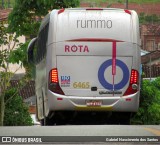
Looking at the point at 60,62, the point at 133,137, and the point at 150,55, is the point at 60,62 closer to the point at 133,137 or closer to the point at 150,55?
the point at 133,137

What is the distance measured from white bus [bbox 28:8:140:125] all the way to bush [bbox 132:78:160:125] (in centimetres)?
714

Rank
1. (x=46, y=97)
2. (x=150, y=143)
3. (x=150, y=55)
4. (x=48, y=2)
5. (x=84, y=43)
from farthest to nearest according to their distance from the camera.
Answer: (x=150, y=55) → (x=48, y=2) → (x=46, y=97) → (x=84, y=43) → (x=150, y=143)

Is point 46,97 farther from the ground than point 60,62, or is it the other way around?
point 60,62

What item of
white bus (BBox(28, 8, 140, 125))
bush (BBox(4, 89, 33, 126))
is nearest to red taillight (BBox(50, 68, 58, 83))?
white bus (BBox(28, 8, 140, 125))

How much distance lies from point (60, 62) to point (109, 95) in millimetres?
1490

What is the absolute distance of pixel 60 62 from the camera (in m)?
16.4

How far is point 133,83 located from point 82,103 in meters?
1.37

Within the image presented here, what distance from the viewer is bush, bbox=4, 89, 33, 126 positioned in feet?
89.8

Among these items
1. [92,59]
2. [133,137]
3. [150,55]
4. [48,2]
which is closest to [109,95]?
[92,59]

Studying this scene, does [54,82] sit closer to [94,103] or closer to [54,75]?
[54,75]

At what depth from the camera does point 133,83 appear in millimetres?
16922

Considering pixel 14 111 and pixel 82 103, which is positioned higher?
pixel 82 103

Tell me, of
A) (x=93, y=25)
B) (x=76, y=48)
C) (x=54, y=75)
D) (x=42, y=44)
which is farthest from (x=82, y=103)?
(x=42, y=44)

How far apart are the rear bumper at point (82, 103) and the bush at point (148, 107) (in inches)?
282
